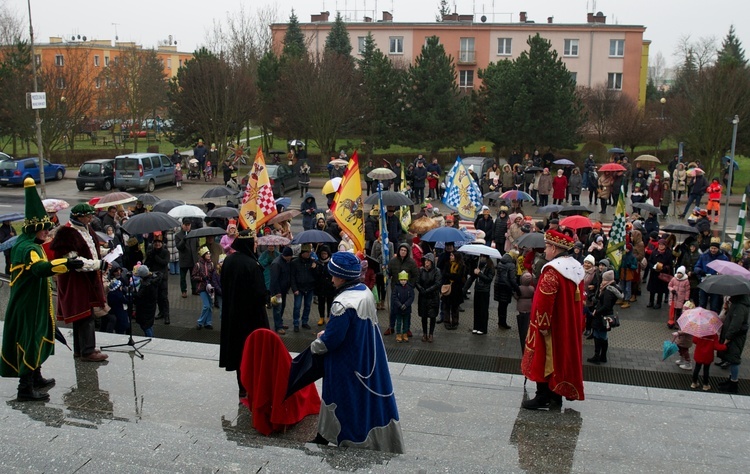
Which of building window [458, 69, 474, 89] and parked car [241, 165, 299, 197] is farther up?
building window [458, 69, 474, 89]

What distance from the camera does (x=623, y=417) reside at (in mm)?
6840

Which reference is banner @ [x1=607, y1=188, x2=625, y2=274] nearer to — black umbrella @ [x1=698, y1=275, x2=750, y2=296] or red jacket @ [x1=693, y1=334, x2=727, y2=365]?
black umbrella @ [x1=698, y1=275, x2=750, y2=296]

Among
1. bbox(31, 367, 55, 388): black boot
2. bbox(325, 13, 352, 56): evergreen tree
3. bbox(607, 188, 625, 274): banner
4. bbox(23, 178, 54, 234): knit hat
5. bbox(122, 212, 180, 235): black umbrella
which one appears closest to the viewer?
bbox(23, 178, 54, 234): knit hat

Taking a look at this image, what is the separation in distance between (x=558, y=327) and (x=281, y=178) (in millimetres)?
24911

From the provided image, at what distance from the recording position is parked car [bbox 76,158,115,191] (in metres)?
31.6

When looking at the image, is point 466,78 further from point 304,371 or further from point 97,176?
point 304,371

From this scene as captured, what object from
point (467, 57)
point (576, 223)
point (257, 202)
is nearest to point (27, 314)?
point (257, 202)

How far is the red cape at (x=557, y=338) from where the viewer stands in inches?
270

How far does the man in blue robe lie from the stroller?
3202cm

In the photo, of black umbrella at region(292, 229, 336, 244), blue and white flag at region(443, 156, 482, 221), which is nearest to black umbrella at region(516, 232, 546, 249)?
black umbrella at region(292, 229, 336, 244)

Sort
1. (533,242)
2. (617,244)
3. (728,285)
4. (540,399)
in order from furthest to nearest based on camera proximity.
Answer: (617,244) < (533,242) < (728,285) < (540,399)


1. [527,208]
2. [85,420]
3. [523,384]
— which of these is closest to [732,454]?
[523,384]

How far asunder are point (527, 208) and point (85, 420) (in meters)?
23.5

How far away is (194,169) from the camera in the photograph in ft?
120
